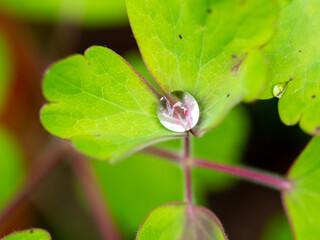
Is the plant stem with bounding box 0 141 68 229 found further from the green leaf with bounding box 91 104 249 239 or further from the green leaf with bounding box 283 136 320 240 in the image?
the green leaf with bounding box 283 136 320 240

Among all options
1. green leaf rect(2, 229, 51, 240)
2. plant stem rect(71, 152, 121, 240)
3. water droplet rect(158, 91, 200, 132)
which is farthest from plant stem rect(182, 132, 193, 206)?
plant stem rect(71, 152, 121, 240)

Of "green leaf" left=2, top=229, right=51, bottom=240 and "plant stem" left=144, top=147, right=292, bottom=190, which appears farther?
"plant stem" left=144, top=147, right=292, bottom=190

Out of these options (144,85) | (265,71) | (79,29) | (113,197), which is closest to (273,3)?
(265,71)

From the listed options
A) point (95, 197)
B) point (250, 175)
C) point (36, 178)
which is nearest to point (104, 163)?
point (95, 197)

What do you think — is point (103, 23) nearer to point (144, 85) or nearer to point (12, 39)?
point (12, 39)

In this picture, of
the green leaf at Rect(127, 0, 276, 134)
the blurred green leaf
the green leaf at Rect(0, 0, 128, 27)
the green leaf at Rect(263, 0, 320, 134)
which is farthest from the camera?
the green leaf at Rect(0, 0, 128, 27)
